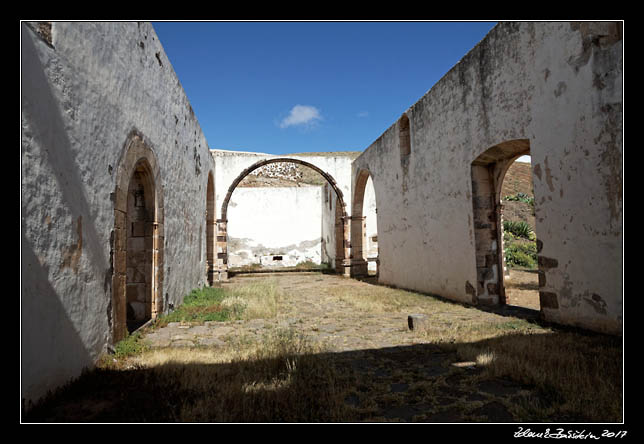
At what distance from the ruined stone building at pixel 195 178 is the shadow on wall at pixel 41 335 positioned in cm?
1

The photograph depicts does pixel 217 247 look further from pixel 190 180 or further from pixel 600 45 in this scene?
pixel 600 45

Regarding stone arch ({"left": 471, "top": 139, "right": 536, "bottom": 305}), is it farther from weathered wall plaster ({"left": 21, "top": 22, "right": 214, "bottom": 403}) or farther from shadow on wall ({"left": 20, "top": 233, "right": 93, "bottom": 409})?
shadow on wall ({"left": 20, "top": 233, "right": 93, "bottom": 409})

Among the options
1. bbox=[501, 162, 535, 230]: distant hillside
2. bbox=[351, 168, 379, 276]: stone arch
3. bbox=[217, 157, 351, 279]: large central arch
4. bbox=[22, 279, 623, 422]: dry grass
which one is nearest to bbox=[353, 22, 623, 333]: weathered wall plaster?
bbox=[22, 279, 623, 422]: dry grass

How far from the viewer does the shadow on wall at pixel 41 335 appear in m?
2.29

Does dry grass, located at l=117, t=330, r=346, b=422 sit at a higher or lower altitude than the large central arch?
lower

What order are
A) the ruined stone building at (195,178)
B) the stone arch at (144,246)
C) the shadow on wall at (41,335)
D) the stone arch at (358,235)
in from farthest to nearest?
the stone arch at (358,235) < the stone arch at (144,246) < the ruined stone building at (195,178) < the shadow on wall at (41,335)

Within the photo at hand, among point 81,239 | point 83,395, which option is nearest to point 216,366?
point 83,395

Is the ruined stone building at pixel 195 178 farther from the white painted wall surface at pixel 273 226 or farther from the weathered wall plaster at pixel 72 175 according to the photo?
the white painted wall surface at pixel 273 226

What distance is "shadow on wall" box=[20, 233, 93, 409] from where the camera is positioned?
7.52 feet

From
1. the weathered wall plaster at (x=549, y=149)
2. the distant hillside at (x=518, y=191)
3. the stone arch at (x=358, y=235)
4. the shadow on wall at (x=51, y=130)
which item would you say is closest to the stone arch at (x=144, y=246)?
the shadow on wall at (x=51, y=130)

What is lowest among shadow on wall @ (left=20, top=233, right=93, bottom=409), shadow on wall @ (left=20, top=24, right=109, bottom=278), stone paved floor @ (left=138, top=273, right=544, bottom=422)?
stone paved floor @ (left=138, top=273, right=544, bottom=422)

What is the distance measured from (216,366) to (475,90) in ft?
18.1

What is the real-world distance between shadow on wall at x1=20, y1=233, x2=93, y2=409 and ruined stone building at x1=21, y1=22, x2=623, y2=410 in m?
0.01

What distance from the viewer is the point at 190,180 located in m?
8.20
